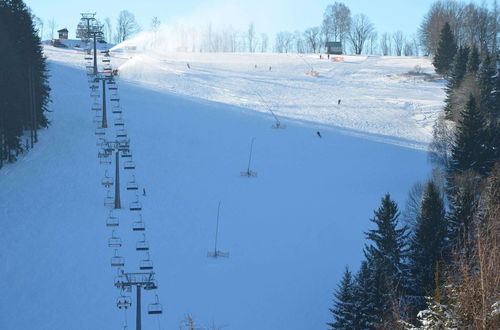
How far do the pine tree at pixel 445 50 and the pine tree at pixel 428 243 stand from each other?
1822 inches

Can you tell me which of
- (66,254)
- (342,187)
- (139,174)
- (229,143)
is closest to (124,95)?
(229,143)

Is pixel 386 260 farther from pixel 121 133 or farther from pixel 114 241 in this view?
pixel 121 133

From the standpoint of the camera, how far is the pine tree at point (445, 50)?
229 ft

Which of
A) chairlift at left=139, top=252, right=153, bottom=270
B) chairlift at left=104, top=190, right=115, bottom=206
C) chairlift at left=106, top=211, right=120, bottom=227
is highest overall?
chairlift at left=104, top=190, right=115, bottom=206

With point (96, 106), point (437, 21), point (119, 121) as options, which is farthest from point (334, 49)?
point (119, 121)

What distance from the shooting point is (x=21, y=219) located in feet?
109

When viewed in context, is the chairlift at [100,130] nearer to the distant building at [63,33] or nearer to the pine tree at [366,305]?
the pine tree at [366,305]

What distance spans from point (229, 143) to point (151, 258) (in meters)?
17.5

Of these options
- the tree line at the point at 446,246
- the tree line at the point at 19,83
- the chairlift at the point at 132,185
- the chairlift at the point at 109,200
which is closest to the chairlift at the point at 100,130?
the tree line at the point at 19,83

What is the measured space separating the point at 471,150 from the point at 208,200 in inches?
555

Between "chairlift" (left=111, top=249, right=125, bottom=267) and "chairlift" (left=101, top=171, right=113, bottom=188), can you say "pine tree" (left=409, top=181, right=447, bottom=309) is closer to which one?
"chairlift" (left=111, top=249, right=125, bottom=267)

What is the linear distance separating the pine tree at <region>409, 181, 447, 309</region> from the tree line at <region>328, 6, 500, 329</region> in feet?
0.13

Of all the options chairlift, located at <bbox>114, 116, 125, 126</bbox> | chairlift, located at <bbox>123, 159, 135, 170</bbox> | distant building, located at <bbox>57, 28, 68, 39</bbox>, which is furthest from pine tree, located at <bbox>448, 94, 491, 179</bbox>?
distant building, located at <bbox>57, 28, 68, 39</bbox>

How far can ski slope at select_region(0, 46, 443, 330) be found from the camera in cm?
2830
